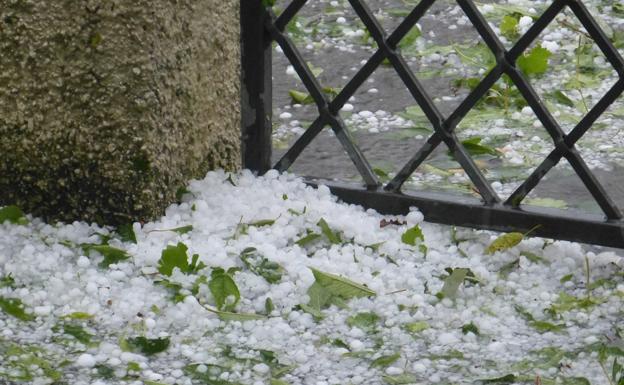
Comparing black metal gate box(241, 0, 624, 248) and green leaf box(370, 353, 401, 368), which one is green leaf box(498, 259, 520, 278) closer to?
black metal gate box(241, 0, 624, 248)

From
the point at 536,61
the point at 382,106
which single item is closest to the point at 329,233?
the point at 536,61

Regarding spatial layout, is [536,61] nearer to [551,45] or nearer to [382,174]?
[382,174]

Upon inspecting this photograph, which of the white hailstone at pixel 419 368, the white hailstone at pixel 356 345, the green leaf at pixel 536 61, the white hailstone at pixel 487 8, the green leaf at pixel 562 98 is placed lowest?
the white hailstone at pixel 419 368

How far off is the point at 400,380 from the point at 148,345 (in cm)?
Answer: 46

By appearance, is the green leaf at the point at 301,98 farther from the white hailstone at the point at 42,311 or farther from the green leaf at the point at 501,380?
the green leaf at the point at 501,380

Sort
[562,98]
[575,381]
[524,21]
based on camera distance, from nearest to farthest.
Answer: [575,381] < [562,98] < [524,21]

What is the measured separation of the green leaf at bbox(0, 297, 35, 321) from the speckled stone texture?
1.13ft

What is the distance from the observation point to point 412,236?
2.44 metres

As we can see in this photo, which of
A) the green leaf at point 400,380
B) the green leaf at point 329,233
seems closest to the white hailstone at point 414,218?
the green leaf at point 329,233

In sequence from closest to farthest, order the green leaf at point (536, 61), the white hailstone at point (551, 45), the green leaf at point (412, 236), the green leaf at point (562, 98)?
the green leaf at point (412, 236), the green leaf at point (536, 61), the green leaf at point (562, 98), the white hailstone at point (551, 45)

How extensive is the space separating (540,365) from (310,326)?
435mm

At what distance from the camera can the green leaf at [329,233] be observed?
2.44 metres

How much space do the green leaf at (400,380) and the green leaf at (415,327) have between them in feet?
0.57

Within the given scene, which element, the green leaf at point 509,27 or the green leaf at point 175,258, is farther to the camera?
the green leaf at point 509,27
